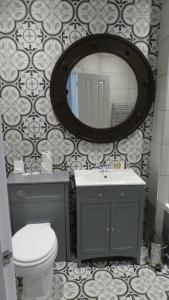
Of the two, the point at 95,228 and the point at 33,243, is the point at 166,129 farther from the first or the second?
the point at 33,243

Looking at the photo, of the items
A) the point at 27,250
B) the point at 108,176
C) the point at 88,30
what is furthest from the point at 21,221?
the point at 88,30

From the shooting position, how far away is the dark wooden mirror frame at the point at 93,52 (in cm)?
191

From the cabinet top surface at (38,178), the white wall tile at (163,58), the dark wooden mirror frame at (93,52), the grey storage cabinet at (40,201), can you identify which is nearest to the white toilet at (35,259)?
the grey storage cabinet at (40,201)

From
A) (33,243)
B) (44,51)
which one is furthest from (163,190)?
(44,51)

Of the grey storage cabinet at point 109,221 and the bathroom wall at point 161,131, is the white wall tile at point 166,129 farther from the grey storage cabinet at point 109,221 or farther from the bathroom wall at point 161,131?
the grey storage cabinet at point 109,221

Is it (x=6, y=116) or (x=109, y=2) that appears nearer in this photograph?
(x=109, y=2)

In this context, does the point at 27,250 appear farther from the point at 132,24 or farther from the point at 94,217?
the point at 132,24

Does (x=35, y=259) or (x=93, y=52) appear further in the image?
(x=93, y=52)

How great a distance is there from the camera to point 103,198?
1820 mm

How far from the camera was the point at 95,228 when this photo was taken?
188cm

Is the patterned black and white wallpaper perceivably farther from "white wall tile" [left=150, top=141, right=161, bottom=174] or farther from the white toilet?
the white toilet

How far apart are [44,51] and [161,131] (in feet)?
4.14

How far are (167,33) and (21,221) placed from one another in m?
2.04

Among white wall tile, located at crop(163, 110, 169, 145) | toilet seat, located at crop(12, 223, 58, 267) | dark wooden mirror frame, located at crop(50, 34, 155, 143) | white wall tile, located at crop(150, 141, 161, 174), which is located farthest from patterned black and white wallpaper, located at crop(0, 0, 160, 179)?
toilet seat, located at crop(12, 223, 58, 267)
